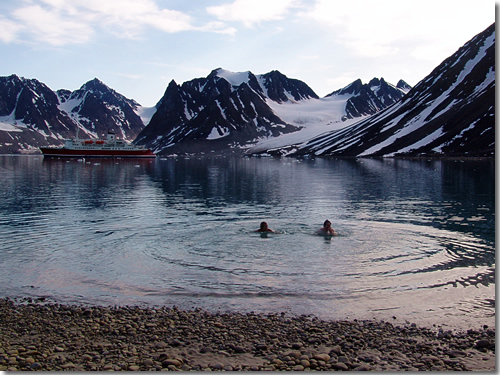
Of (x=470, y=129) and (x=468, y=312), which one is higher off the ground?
(x=470, y=129)

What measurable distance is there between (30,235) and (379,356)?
84.0 ft

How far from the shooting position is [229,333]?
14484 mm

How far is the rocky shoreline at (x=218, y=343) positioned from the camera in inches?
484

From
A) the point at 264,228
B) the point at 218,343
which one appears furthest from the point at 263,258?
the point at 218,343

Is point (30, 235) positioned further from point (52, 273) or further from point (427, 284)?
point (427, 284)

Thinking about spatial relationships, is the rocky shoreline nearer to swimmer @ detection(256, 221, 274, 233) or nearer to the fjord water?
the fjord water

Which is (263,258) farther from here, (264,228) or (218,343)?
(218,343)

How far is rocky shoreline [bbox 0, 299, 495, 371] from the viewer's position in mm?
12289

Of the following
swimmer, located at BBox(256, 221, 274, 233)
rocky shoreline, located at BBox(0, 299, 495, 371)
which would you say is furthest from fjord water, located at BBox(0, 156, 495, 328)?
rocky shoreline, located at BBox(0, 299, 495, 371)

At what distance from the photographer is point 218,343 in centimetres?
1379

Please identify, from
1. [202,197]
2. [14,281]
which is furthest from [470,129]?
[14,281]

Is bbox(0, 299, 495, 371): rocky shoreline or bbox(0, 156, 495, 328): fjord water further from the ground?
bbox(0, 156, 495, 328): fjord water

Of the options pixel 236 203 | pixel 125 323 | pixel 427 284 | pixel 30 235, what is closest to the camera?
pixel 125 323

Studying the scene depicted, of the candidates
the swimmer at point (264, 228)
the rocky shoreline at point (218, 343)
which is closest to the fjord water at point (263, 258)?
the swimmer at point (264, 228)
